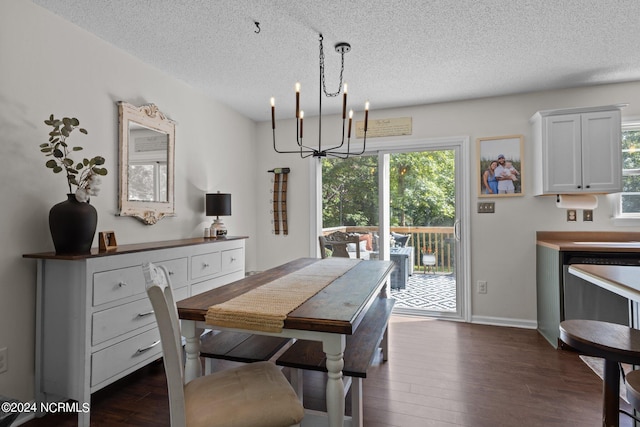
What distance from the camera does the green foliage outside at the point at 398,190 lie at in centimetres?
390

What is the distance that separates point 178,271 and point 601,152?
3.75 meters

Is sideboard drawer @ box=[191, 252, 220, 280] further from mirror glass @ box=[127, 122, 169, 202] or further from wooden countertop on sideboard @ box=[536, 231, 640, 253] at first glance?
wooden countertop on sideboard @ box=[536, 231, 640, 253]

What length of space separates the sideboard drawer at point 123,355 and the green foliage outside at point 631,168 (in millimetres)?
4297

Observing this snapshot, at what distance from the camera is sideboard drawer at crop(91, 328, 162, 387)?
1.96 m

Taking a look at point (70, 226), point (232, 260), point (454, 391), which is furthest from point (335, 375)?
point (232, 260)

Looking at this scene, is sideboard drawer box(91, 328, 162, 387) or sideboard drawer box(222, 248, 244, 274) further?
sideboard drawer box(222, 248, 244, 274)

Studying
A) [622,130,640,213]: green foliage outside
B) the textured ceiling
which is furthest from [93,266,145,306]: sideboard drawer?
[622,130,640,213]: green foliage outside

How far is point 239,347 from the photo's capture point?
184 centimetres

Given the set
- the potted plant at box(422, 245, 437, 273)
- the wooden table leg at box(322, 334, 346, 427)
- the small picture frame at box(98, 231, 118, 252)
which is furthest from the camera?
the potted plant at box(422, 245, 437, 273)

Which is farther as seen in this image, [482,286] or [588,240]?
[482,286]

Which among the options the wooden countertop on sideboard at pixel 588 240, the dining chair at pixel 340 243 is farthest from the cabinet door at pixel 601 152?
the dining chair at pixel 340 243

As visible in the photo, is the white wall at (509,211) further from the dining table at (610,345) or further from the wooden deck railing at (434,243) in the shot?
the dining table at (610,345)

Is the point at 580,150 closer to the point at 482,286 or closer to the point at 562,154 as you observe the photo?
the point at 562,154

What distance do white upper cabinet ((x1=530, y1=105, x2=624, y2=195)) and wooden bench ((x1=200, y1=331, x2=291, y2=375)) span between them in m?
2.90
